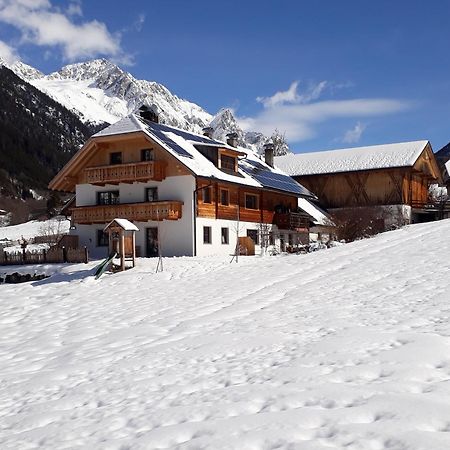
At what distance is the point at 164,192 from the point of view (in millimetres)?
34312

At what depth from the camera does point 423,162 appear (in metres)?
53.4

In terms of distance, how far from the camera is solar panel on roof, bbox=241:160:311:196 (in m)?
41.6

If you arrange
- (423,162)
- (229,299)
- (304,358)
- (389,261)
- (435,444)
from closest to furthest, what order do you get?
(435,444) < (304,358) < (229,299) < (389,261) < (423,162)

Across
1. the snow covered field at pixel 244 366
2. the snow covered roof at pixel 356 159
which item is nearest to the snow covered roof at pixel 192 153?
the snow covered roof at pixel 356 159

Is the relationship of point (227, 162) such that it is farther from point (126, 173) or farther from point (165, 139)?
point (126, 173)

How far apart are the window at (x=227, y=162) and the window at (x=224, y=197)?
1858mm

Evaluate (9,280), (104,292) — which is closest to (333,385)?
(104,292)

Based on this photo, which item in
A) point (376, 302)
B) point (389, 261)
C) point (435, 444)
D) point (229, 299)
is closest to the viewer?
point (435, 444)

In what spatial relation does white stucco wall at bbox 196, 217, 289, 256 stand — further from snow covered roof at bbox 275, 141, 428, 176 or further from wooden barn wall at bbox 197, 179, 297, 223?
snow covered roof at bbox 275, 141, 428, 176

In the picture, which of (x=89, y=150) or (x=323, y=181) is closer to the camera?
(x=89, y=150)

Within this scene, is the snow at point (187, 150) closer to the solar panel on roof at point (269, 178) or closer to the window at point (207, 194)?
the window at point (207, 194)

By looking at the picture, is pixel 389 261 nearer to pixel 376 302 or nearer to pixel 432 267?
pixel 432 267

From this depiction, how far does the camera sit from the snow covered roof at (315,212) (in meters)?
46.8

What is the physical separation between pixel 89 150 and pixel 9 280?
9.94 meters
